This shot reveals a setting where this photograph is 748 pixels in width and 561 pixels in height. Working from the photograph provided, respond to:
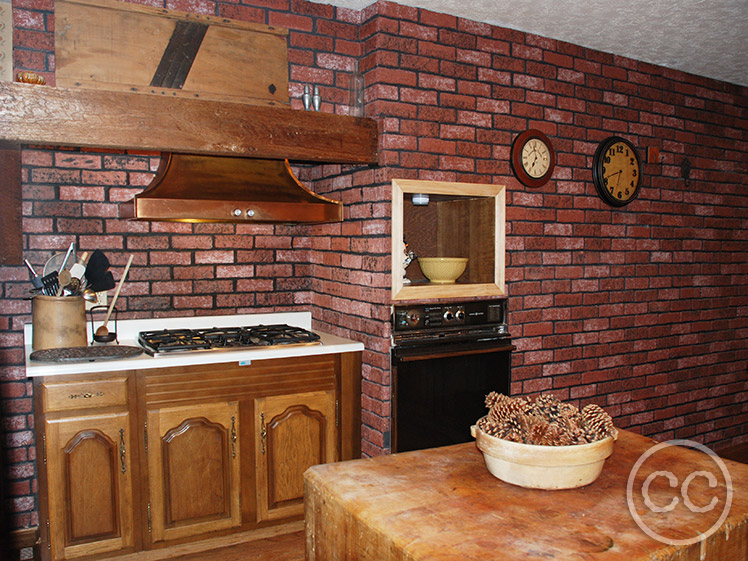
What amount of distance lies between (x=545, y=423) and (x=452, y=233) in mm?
2202

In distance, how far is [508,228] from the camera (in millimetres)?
3426

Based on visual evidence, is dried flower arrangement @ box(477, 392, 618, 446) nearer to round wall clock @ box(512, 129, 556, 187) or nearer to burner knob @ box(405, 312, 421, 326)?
burner knob @ box(405, 312, 421, 326)

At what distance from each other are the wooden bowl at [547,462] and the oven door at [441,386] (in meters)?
1.54

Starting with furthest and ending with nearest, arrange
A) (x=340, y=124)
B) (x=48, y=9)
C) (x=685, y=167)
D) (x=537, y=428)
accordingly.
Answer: (x=685, y=167), (x=340, y=124), (x=48, y=9), (x=537, y=428)

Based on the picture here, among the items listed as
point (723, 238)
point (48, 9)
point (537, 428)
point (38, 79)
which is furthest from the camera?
point (723, 238)

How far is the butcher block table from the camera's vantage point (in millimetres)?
1188

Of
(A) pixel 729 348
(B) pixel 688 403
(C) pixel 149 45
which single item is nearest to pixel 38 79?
(C) pixel 149 45

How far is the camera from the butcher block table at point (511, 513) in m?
1.19

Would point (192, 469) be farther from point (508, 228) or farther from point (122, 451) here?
point (508, 228)

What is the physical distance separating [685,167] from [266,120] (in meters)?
3.00

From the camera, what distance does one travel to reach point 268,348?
2926mm

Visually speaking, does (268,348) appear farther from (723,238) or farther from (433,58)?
(723,238)

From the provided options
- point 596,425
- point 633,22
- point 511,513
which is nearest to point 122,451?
point 511,513

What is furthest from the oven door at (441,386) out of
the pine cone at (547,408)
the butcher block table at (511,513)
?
the pine cone at (547,408)
